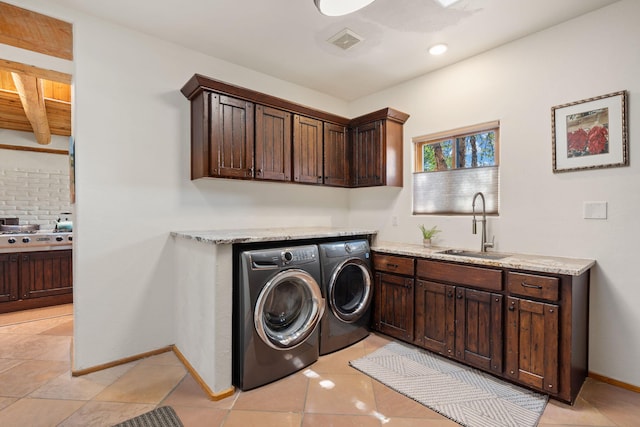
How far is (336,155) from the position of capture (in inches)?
140

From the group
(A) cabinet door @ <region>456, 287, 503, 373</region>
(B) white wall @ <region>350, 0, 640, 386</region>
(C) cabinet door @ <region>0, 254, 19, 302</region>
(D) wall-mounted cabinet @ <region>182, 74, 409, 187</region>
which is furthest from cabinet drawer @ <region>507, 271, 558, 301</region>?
(C) cabinet door @ <region>0, 254, 19, 302</region>

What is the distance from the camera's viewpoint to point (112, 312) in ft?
8.04

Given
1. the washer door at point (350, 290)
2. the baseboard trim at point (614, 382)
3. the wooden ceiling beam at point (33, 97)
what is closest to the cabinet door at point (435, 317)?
the washer door at point (350, 290)

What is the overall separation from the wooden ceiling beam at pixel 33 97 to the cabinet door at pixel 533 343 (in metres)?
4.67

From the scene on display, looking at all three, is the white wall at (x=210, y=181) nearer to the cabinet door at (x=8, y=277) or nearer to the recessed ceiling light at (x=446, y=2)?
the recessed ceiling light at (x=446, y=2)

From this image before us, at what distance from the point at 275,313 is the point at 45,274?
343 centimetres

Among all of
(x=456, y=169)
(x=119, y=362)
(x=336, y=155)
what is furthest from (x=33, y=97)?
(x=456, y=169)

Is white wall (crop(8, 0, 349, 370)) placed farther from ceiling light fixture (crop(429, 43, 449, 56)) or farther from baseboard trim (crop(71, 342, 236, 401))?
ceiling light fixture (crop(429, 43, 449, 56))

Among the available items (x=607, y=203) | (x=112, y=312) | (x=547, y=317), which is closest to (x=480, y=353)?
(x=547, y=317)

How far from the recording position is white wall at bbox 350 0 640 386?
2.12 meters

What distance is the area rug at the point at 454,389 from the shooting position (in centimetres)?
182

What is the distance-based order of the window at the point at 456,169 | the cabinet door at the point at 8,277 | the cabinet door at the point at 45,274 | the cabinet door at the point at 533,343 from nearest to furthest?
the cabinet door at the point at 533,343 → the window at the point at 456,169 → the cabinet door at the point at 8,277 → the cabinet door at the point at 45,274

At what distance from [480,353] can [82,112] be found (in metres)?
3.44

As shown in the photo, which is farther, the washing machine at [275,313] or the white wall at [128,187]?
the white wall at [128,187]
